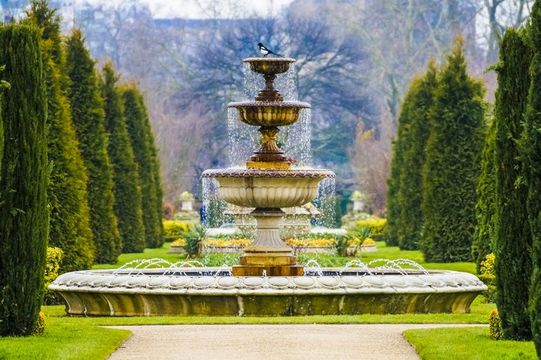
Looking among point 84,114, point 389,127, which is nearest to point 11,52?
point 84,114

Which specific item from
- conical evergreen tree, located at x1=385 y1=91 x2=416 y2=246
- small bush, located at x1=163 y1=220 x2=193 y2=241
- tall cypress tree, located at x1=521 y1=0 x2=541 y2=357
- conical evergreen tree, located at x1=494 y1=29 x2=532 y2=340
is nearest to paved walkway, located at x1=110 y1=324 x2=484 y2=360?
conical evergreen tree, located at x1=494 y1=29 x2=532 y2=340

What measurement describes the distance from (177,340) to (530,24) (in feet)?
15.7

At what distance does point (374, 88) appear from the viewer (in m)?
61.8

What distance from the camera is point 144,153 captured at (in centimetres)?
3706

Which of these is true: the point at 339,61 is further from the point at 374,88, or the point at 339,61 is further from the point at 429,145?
the point at 429,145

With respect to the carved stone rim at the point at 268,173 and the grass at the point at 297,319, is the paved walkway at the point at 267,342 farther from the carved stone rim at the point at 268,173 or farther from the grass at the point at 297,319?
the carved stone rim at the point at 268,173

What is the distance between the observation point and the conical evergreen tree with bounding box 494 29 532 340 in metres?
12.7

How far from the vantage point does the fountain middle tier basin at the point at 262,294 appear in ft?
54.7

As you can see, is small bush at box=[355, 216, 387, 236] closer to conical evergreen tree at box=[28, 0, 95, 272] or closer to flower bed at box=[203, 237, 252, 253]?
flower bed at box=[203, 237, 252, 253]

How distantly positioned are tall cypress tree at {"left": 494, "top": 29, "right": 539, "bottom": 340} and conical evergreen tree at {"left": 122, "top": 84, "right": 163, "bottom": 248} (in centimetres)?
Result: 2403

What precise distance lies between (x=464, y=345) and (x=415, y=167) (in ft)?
70.3

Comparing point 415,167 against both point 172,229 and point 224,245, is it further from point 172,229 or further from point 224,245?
point 172,229

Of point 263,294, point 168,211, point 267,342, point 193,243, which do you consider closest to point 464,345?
point 267,342

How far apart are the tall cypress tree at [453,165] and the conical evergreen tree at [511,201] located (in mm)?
15053
